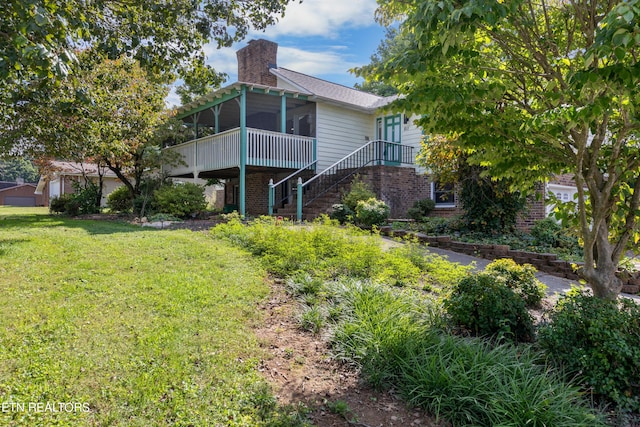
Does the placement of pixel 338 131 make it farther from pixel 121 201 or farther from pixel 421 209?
pixel 121 201

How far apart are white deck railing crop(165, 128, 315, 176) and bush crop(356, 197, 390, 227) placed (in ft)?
13.3

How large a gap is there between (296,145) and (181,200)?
444cm

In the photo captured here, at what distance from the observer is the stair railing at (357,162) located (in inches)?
533

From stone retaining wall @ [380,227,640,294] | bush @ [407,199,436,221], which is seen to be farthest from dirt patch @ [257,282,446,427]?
bush @ [407,199,436,221]

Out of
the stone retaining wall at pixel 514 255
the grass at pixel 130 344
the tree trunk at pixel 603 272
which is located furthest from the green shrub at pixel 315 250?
the tree trunk at pixel 603 272

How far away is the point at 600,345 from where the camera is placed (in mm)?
2873

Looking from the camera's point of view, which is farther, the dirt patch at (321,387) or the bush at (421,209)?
the bush at (421,209)

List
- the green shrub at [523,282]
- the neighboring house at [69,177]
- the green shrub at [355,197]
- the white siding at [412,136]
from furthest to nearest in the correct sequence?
the neighboring house at [69,177], the white siding at [412,136], the green shrub at [355,197], the green shrub at [523,282]

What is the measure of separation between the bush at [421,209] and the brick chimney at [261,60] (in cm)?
841

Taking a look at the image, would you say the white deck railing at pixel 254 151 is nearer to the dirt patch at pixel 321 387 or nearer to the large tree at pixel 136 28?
the large tree at pixel 136 28

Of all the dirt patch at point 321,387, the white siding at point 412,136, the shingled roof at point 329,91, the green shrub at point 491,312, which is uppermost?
the shingled roof at point 329,91

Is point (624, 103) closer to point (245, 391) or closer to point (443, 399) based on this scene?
point (443, 399)

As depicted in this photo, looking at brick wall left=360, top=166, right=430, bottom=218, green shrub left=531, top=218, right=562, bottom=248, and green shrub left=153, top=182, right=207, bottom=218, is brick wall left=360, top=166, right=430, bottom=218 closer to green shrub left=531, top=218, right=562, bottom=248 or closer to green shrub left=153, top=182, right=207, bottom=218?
green shrub left=531, top=218, right=562, bottom=248

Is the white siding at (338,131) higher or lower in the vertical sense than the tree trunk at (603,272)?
higher
